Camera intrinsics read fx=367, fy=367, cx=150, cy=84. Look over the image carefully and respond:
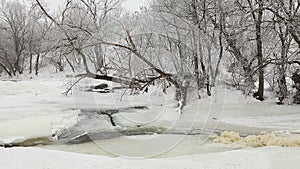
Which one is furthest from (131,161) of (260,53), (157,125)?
(260,53)

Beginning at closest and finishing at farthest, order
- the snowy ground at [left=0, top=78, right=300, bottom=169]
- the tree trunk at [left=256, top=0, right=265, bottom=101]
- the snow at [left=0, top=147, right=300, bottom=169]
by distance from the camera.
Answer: the snow at [left=0, top=147, right=300, bottom=169] → the snowy ground at [left=0, top=78, right=300, bottom=169] → the tree trunk at [left=256, top=0, right=265, bottom=101]

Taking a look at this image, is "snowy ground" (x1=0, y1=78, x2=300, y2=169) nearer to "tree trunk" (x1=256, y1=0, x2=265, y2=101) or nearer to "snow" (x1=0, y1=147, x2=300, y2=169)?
"snow" (x1=0, y1=147, x2=300, y2=169)

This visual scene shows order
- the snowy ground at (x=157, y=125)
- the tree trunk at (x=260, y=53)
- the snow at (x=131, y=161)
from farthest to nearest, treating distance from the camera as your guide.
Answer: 1. the tree trunk at (x=260, y=53)
2. the snowy ground at (x=157, y=125)
3. the snow at (x=131, y=161)

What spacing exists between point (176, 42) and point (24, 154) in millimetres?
7390

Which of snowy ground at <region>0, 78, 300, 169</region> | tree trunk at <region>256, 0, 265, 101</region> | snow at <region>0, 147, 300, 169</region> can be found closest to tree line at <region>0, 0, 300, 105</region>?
tree trunk at <region>256, 0, 265, 101</region>

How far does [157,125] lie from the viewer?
9422 mm

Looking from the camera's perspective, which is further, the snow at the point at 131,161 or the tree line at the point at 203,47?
the tree line at the point at 203,47

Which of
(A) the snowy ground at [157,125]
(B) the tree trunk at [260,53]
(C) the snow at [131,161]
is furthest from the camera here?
(B) the tree trunk at [260,53]

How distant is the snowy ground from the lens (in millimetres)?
5270

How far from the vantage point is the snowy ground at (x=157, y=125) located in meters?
5.27

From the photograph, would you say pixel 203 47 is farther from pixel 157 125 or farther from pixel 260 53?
pixel 157 125

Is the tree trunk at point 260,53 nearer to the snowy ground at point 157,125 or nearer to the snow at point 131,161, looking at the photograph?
the snowy ground at point 157,125

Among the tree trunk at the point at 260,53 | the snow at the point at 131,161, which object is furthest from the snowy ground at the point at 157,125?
the tree trunk at the point at 260,53

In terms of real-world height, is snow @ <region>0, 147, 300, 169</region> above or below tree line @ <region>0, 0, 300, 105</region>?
below
